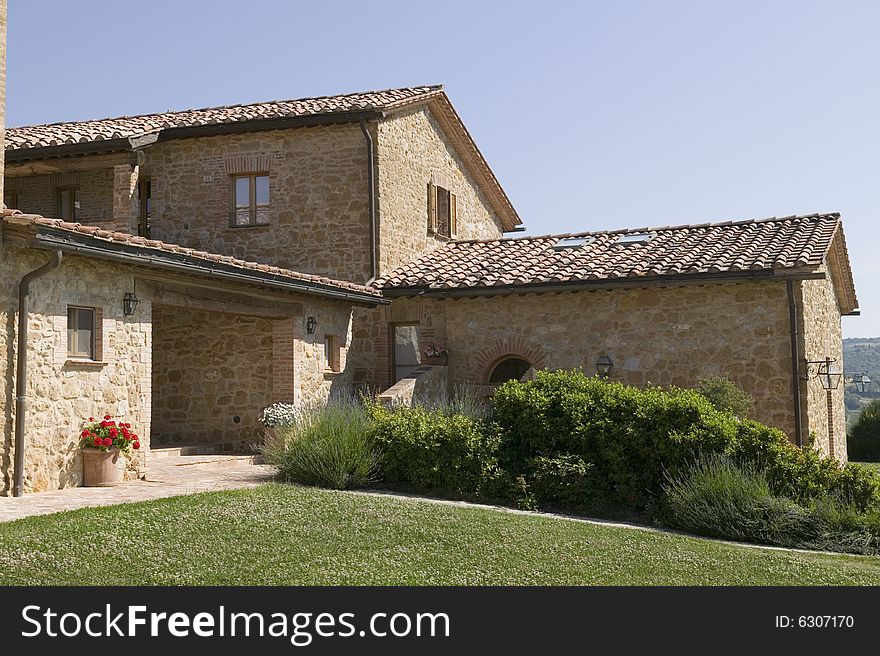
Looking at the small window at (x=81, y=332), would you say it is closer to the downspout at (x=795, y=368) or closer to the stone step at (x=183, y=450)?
the stone step at (x=183, y=450)

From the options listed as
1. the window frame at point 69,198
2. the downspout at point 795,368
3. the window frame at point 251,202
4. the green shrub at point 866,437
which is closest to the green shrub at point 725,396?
the downspout at point 795,368

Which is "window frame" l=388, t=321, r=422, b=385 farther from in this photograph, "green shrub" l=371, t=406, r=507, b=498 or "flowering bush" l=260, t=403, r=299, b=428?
"green shrub" l=371, t=406, r=507, b=498

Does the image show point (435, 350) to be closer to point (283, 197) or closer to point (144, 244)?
point (283, 197)

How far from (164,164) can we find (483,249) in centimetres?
657

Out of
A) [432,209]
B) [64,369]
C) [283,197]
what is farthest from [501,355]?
[64,369]

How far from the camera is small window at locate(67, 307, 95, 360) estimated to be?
1017cm

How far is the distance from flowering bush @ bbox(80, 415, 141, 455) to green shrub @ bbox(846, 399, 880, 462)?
19.3m

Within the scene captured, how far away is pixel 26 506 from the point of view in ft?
28.2

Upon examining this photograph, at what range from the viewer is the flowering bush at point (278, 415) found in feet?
44.1

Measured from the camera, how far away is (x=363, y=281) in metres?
16.5

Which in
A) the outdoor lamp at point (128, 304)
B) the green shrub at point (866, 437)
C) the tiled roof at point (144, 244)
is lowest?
the green shrub at point (866, 437)

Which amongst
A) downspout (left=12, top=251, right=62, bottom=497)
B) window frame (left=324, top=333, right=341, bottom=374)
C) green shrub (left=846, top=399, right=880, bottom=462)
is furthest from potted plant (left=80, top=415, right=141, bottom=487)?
green shrub (left=846, top=399, right=880, bottom=462)

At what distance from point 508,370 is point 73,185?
8.82 m

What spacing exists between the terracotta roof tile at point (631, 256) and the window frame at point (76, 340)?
6594 mm
